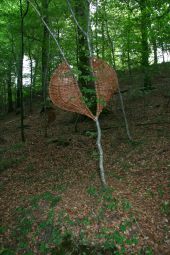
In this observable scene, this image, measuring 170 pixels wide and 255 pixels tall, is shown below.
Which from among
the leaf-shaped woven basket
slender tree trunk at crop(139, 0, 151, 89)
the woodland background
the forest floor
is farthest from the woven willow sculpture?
slender tree trunk at crop(139, 0, 151, 89)

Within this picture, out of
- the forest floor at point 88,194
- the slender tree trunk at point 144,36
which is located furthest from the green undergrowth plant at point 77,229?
the slender tree trunk at point 144,36

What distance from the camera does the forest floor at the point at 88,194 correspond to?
23.0 feet

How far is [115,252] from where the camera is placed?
6.53 m

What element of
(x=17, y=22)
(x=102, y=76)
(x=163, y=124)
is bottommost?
(x=163, y=124)

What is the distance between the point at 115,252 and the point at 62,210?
2.11 metres

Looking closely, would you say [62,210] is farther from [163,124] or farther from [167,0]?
[167,0]

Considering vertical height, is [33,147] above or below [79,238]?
above

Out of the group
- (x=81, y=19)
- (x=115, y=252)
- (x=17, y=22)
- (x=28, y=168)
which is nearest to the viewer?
(x=115, y=252)

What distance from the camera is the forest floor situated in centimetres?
700

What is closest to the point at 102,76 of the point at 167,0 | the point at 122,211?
the point at 167,0

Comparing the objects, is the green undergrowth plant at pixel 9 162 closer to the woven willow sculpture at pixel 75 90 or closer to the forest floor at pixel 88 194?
the forest floor at pixel 88 194

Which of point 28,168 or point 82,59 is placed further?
point 82,59

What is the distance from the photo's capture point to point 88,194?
853 cm

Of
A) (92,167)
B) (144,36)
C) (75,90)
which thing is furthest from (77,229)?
(144,36)
